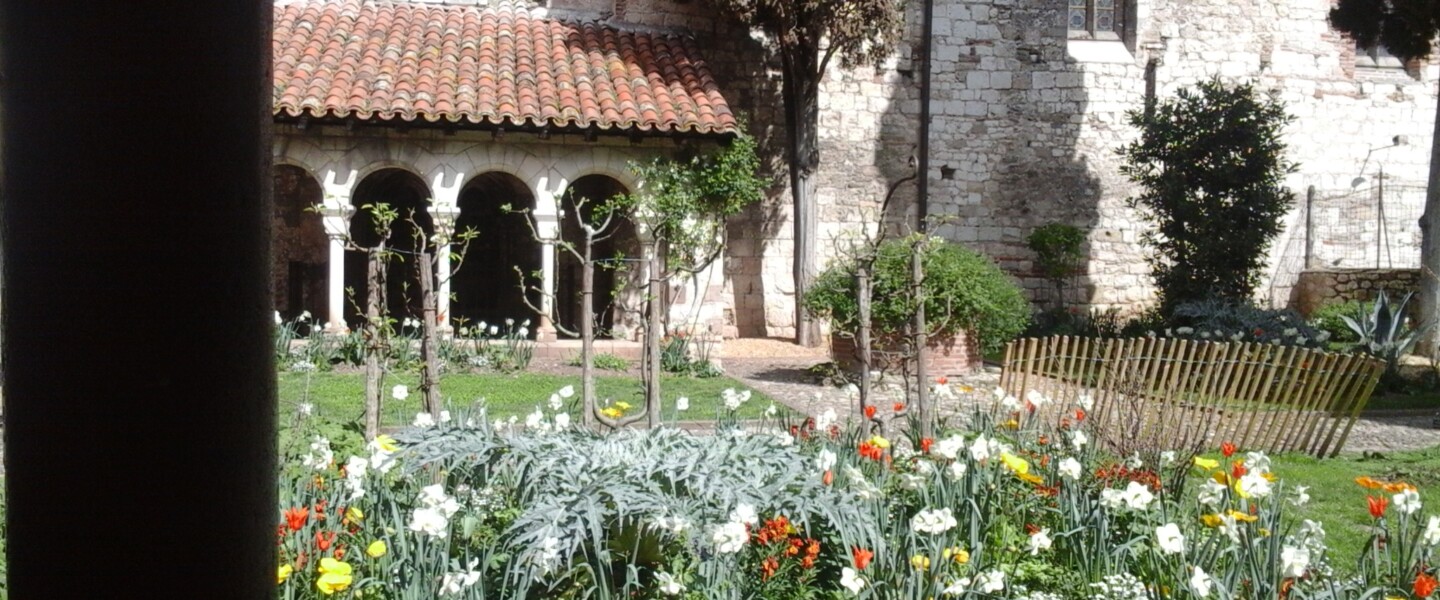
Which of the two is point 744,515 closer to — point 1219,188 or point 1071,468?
point 1071,468

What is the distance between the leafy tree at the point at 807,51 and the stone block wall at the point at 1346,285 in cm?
754

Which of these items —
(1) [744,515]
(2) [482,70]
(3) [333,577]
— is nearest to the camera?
(3) [333,577]

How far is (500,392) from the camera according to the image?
9273 millimetres

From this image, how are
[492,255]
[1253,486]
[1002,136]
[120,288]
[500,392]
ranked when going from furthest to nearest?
1. [1002,136]
2. [492,255]
3. [500,392]
4. [1253,486]
5. [120,288]

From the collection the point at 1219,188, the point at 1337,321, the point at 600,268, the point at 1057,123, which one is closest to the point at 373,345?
the point at 600,268

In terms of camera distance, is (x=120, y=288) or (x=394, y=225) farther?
(x=394, y=225)

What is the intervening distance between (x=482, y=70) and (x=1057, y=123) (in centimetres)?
822

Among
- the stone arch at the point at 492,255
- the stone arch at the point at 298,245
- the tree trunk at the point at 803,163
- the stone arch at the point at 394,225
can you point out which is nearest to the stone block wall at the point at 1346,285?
the tree trunk at the point at 803,163

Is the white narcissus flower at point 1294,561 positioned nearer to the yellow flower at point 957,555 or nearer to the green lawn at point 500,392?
the yellow flower at point 957,555

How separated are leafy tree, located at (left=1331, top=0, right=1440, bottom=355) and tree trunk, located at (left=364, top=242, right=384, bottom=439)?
11.1 meters

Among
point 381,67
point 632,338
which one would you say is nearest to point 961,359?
point 632,338

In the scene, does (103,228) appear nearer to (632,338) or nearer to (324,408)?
(324,408)

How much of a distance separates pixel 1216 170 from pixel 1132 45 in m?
3.41

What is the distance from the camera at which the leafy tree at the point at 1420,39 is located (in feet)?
41.8
